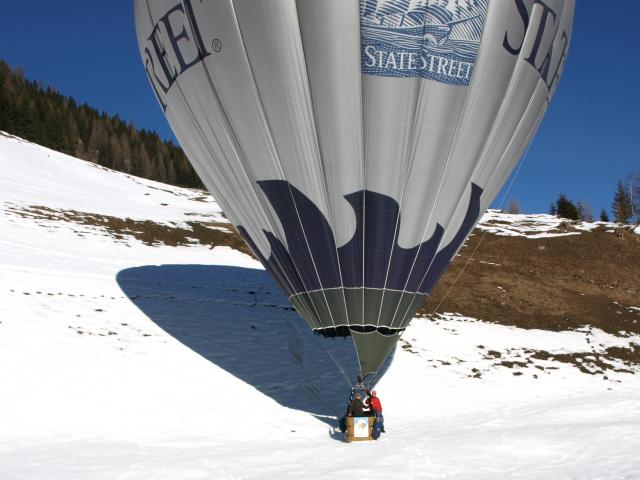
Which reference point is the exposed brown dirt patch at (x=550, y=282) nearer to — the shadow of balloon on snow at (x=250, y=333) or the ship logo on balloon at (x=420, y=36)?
the shadow of balloon on snow at (x=250, y=333)

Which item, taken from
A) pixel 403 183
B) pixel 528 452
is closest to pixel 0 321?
pixel 403 183

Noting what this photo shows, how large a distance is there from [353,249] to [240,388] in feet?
15.1

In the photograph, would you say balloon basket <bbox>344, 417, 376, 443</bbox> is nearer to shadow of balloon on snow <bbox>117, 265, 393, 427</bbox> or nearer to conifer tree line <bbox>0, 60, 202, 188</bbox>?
shadow of balloon on snow <bbox>117, 265, 393, 427</bbox>

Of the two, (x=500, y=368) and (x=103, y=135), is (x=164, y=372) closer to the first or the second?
(x=500, y=368)

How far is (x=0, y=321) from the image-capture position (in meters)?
14.7

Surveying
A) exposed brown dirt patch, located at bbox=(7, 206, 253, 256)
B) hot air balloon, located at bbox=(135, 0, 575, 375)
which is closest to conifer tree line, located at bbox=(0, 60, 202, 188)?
exposed brown dirt patch, located at bbox=(7, 206, 253, 256)

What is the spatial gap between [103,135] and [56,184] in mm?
61964

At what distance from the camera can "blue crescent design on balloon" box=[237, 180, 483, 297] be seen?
431 inches

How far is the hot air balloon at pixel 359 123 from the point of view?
10.4 meters

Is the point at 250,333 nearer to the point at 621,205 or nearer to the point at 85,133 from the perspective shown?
the point at 621,205

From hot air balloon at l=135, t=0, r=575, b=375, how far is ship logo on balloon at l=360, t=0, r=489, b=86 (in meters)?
0.02

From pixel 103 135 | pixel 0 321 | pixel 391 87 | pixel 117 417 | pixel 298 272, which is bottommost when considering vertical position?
pixel 117 417

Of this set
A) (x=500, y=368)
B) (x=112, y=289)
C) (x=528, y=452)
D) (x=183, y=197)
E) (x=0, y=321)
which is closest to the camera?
(x=528, y=452)

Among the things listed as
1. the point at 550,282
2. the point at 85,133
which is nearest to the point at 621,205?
the point at 550,282
